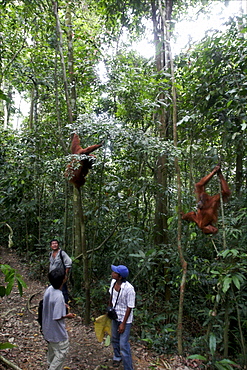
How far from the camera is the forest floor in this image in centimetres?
383

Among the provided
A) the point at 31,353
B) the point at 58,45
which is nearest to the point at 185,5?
the point at 58,45

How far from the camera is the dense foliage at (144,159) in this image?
4.33 meters

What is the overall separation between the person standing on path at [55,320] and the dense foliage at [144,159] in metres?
1.83

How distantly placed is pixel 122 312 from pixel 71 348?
1.39 m

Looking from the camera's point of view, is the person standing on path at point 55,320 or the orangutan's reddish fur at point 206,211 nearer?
the person standing on path at point 55,320

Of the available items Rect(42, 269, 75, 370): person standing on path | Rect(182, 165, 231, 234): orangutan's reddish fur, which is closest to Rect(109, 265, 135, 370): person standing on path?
Rect(42, 269, 75, 370): person standing on path

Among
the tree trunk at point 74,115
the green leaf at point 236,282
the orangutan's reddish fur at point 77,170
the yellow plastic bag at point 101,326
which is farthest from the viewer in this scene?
the tree trunk at point 74,115

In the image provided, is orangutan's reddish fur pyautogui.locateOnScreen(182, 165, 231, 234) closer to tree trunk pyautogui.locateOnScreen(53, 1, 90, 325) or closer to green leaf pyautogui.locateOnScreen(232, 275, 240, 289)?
green leaf pyautogui.locateOnScreen(232, 275, 240, 289)

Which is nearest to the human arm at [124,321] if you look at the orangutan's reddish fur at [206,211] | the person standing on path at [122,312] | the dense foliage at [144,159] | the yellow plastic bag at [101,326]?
the person standing on path at [122,312]

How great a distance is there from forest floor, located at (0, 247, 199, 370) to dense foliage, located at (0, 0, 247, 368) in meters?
0.33

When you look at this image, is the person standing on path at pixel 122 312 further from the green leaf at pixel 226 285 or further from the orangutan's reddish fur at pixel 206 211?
the orangutan's reddish fur at pixel 206 211

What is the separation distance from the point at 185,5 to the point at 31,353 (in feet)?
30.5

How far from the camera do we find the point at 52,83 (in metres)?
6.30

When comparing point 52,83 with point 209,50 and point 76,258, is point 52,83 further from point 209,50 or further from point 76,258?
point 76,258
